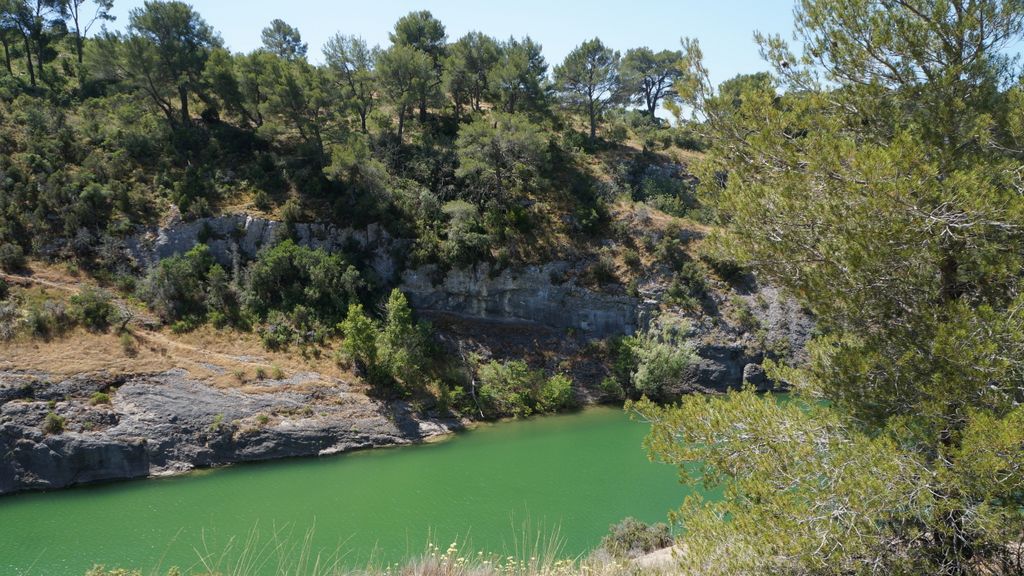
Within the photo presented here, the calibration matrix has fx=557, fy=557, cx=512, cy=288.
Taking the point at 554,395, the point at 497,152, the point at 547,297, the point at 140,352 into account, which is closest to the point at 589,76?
the point at 497,152

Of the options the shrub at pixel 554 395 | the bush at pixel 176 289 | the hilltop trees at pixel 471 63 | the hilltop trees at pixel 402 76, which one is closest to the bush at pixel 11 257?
the bush at pixel 176 289

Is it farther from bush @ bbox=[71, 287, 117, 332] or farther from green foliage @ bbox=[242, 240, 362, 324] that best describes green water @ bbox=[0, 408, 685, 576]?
green foliage @ bbox=[242, 240, 362, 324]

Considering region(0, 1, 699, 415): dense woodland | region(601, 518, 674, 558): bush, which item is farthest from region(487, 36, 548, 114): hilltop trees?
region(601, 518, 674, 558): bush

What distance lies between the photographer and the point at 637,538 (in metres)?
12.2

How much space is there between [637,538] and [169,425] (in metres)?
17.1

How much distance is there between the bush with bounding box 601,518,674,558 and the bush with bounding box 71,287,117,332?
2190 cm

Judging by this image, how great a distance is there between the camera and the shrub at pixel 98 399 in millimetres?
19609

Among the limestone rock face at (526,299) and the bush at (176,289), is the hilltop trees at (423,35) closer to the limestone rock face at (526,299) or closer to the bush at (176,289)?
the limestone rock face at (526,299)

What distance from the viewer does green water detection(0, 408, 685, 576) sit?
13828mm

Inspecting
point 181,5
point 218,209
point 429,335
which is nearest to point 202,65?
point 181,5

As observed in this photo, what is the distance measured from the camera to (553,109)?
41.2 m

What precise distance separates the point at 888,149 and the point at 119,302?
28.5 metres

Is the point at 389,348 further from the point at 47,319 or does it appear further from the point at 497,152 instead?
the point at 497,152

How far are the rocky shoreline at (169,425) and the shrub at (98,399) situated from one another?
4cm
